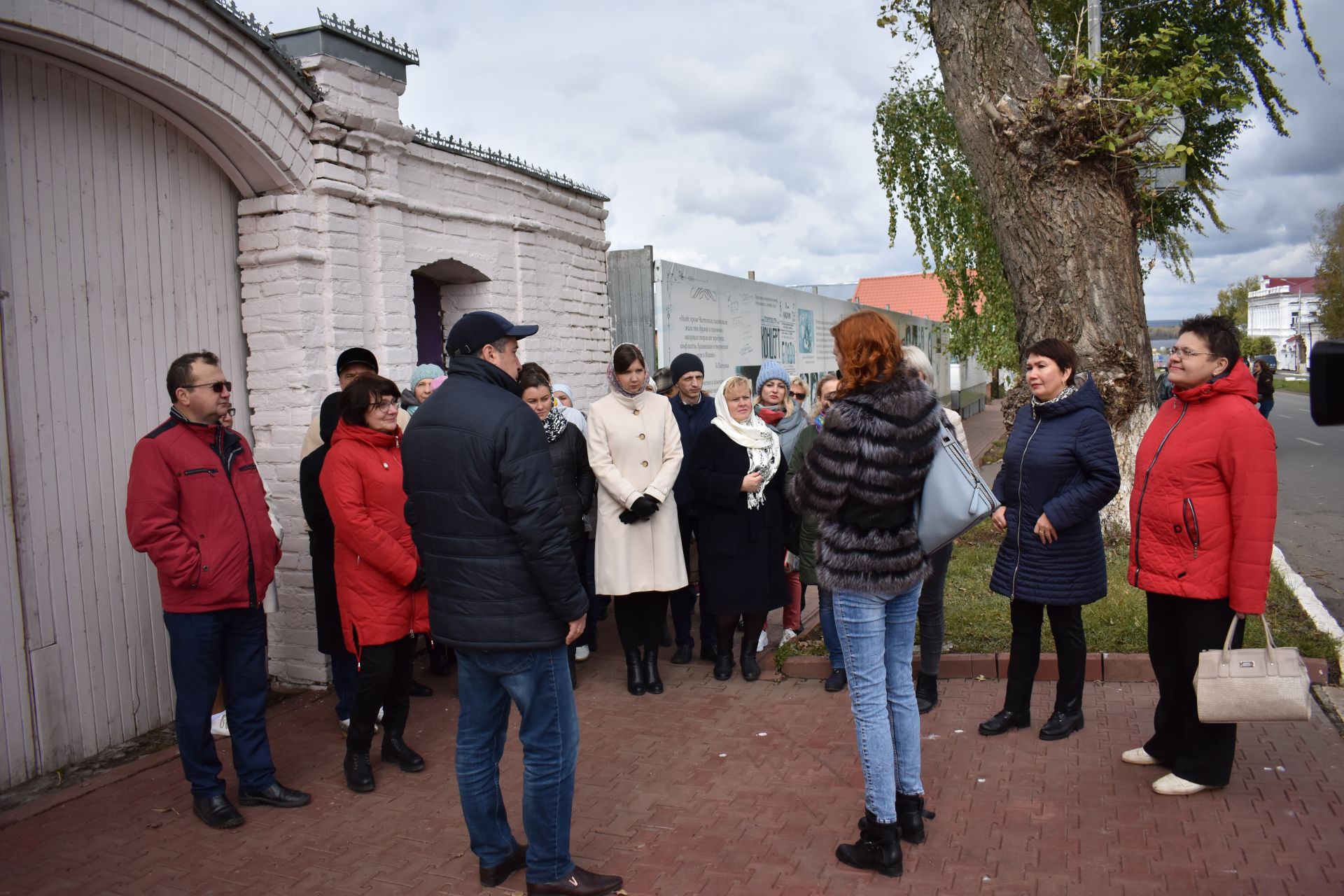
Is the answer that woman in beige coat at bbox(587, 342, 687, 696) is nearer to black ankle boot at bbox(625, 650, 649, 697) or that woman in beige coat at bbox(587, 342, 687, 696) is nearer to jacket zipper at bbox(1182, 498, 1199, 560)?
black ankle boot at bbox(625, 650, 649, 697)

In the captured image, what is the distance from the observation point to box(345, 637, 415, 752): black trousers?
442 cm

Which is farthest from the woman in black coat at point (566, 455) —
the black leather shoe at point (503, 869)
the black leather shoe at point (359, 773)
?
the black leather shoe at point (503, 869)

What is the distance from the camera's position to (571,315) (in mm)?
8578

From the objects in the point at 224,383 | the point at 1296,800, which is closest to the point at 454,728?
the point at 224,383

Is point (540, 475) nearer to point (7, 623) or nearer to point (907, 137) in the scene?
point (7, 623)

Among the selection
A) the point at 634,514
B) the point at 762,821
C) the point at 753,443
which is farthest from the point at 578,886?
the point at 753,443

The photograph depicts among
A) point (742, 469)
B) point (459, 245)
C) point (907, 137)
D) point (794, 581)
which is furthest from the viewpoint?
point (907, 137)

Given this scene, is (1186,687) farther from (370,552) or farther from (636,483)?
(370,552)

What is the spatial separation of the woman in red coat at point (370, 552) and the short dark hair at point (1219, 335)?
341 centimetres

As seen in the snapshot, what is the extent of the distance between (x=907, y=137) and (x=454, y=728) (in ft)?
47.1

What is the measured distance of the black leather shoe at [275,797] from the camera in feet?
14.2

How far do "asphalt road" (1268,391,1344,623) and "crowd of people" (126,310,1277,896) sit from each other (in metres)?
2.58

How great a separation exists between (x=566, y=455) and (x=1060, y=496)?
277 cm

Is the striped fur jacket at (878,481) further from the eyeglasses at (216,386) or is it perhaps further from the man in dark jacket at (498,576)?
the eyeglasses at (216,386)
